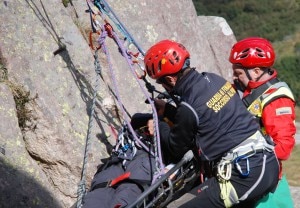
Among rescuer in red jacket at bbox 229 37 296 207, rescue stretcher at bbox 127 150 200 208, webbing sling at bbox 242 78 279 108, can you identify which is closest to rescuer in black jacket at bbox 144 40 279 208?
rescue stretcher at bbox 127 150 200 208

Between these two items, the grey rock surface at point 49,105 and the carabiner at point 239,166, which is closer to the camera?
the carabiner at point 239,166

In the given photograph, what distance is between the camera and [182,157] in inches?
244

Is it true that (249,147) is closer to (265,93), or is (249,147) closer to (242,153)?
(242,153)

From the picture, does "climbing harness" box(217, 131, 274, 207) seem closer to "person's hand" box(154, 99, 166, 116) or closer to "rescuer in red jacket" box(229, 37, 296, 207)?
"rescuer in red jacket" box(229, 37, 296, 207)

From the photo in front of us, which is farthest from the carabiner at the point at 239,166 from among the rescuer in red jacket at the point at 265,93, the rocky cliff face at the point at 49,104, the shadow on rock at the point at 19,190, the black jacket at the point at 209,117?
the shadow on rock at the point at 19,190

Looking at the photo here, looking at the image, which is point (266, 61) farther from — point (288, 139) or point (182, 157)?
point (182, 157)

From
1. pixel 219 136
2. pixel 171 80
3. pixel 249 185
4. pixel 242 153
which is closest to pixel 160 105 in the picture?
pixel 171 80

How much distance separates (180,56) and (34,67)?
2.08 meters

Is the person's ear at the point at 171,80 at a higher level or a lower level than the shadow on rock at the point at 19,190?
higher

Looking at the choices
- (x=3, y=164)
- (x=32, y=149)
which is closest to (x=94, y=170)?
(x=32, y=149)

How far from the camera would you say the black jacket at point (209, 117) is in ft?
18.3

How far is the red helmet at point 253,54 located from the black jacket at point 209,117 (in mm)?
795

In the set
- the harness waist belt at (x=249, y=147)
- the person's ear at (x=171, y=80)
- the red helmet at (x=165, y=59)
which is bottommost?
the harness waist belt at (x=249, y=147)

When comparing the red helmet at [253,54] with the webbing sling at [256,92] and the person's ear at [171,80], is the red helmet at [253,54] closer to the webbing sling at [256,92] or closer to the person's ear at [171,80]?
the webbing sling at [256,92]
